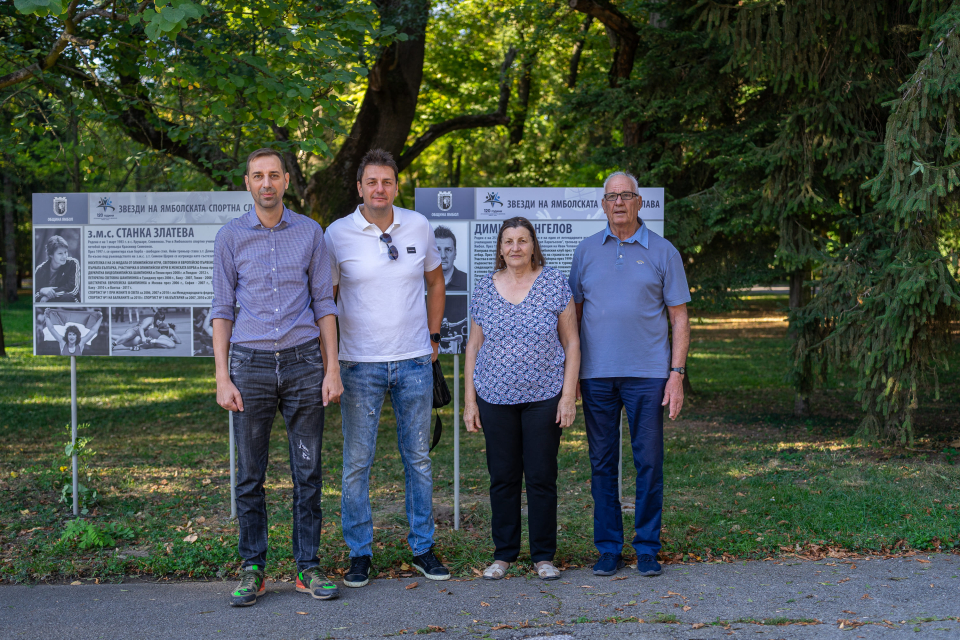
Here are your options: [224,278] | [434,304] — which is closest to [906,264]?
[434,304]

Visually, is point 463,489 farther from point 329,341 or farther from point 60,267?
point 60,267

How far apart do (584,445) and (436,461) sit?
1839 millimetres

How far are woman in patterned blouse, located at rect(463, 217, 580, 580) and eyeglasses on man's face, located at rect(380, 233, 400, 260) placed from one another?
1.73 ft

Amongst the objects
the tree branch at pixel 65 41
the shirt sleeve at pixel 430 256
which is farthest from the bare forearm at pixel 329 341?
the tree branch at pixel 65 41

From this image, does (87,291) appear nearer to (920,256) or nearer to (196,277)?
(196,277)

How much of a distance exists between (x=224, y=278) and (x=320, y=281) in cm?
48

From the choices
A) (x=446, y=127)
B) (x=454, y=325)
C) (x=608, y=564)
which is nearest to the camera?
(x=608, y=564)

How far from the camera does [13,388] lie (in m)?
13.3

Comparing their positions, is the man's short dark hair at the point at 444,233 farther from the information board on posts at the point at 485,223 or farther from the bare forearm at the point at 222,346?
the bare forearm at the point at 222,346

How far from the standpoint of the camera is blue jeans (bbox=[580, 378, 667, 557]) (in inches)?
178

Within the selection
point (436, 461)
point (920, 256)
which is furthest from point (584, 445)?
point (920, 256)

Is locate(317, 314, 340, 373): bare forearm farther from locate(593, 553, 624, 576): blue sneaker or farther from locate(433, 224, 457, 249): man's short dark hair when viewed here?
locate(593, 553, 624, 576): blue sneaker

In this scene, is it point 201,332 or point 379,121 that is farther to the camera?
point 379,121

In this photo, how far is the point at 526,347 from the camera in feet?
14.2
